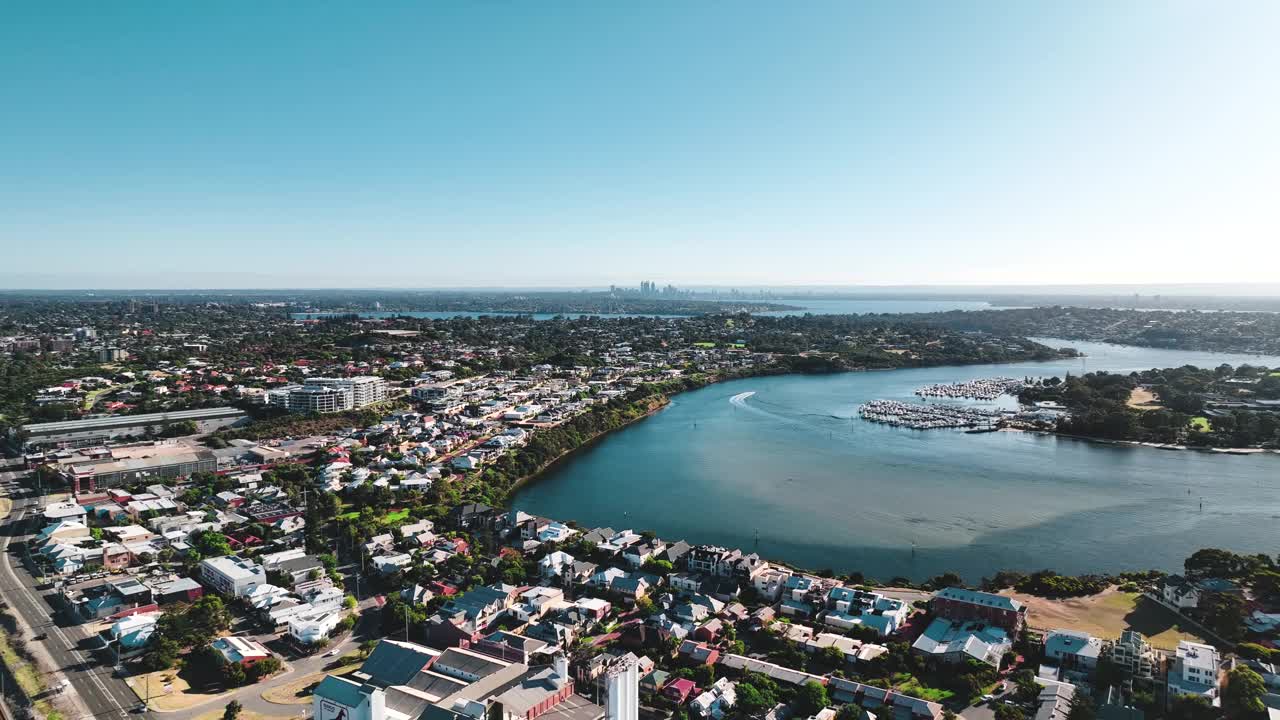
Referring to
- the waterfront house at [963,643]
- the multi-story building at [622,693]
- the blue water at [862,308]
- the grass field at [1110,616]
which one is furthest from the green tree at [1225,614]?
the blue water at [862,308]

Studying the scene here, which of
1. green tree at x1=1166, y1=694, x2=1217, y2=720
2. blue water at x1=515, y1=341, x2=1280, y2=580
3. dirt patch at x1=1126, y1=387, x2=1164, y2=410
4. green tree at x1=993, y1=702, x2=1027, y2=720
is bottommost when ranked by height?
blue water at x1=515, y1=341, x2=1280, y2=580

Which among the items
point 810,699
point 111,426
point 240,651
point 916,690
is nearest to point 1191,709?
point 916,690

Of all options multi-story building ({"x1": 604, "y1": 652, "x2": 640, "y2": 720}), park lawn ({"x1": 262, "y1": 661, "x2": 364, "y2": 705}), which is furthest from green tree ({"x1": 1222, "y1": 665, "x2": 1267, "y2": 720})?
park lawn ({"x1": 262, "y1": 661, "x2": 364, "y2": 705})

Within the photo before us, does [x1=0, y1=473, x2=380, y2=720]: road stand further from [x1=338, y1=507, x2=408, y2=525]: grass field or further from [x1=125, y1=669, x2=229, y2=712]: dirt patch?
[x1=338, y1=507, x2=408, y2=525]: grass field

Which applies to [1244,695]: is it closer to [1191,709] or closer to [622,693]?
[1191,709]

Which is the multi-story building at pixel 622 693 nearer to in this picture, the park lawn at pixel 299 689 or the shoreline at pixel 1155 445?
the park lawn at pixel 299 689

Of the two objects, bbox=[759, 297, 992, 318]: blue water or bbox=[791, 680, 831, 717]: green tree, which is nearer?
bbox=[791, 680, 831, 717]: green tree
